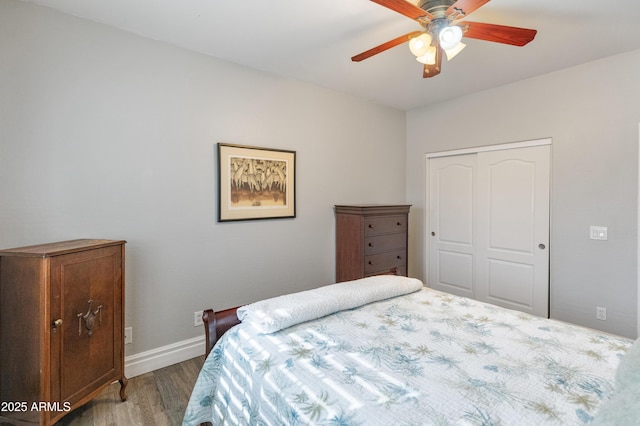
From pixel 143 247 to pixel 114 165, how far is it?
24.7 inches

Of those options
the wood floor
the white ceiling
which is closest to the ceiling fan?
the white ceiling

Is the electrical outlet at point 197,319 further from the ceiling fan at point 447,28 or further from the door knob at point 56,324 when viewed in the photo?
the ceiling fan at point 447,28

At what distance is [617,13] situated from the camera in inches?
80.1

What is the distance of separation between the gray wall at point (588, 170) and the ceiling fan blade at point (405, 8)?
2.15 m

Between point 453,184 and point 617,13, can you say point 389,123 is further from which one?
point 617,13

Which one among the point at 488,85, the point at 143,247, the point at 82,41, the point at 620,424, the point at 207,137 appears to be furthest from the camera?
the point at 488,85

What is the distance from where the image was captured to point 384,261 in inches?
132

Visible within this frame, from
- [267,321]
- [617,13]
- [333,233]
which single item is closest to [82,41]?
[267,321]

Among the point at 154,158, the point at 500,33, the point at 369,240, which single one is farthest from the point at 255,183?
the point at 500,33

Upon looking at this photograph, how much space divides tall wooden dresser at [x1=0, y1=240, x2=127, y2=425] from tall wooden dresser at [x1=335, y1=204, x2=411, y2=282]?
85.2 inches

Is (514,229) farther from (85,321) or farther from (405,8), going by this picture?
(85,321)

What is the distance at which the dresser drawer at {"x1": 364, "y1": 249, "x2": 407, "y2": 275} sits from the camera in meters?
3.20

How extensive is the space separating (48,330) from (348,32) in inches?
100

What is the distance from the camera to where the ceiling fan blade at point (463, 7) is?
1503mm
